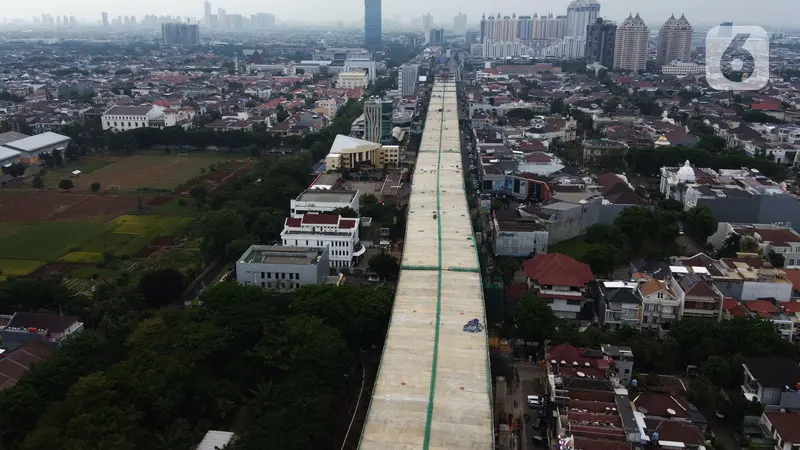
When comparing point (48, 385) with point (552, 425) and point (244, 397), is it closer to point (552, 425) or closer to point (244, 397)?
point (244, 397)

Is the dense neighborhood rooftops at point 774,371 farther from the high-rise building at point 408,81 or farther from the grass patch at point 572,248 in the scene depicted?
the high-rise building at point 408,81

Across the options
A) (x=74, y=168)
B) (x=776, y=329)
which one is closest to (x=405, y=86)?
(x=74, y=168)

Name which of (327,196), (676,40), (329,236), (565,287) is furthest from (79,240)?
(676,40)

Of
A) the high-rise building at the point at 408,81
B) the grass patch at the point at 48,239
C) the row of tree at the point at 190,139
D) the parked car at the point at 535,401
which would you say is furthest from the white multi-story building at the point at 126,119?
the parked car at the point at 535,401

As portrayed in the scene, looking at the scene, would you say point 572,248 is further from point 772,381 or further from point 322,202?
point 772,381

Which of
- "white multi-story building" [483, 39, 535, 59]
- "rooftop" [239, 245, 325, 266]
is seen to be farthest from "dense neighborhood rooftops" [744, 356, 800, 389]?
"white multi-story building" [483, 39, 535, 59]

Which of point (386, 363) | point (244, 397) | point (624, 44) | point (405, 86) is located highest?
point (624, 44)
